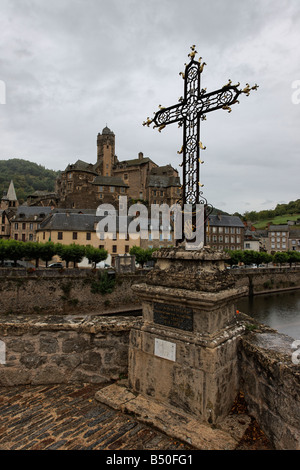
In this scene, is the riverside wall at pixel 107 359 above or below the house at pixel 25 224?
below

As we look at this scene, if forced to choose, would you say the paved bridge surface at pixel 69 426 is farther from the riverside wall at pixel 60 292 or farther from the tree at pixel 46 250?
the tree at pixel 46 250

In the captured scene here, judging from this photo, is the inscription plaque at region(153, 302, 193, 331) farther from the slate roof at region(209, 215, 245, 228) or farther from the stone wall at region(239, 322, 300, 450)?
the slate roof at region(209, 215, 245, 228)

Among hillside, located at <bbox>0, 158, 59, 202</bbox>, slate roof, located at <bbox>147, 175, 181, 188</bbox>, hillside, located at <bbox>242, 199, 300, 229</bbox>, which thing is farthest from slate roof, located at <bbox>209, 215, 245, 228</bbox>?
hillside, located at <bbox>0, 158, 59, 202</bbox>

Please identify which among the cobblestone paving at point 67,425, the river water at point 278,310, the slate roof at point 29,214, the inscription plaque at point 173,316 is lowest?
the river water at point 278,310

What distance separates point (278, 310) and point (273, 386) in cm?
3048

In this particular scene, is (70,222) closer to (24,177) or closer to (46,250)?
(46,250)

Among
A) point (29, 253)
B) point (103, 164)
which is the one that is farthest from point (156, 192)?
point (29, 253)

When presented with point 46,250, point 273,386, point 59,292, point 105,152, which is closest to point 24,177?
point 105,152

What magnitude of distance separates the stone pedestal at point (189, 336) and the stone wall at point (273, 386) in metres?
0.19

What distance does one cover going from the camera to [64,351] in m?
4.32

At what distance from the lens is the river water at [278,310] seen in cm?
2397

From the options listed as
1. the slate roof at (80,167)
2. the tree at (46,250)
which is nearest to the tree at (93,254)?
the tree at (46,250)

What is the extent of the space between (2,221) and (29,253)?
33.5 m

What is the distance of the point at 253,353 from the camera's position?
3373 mm
